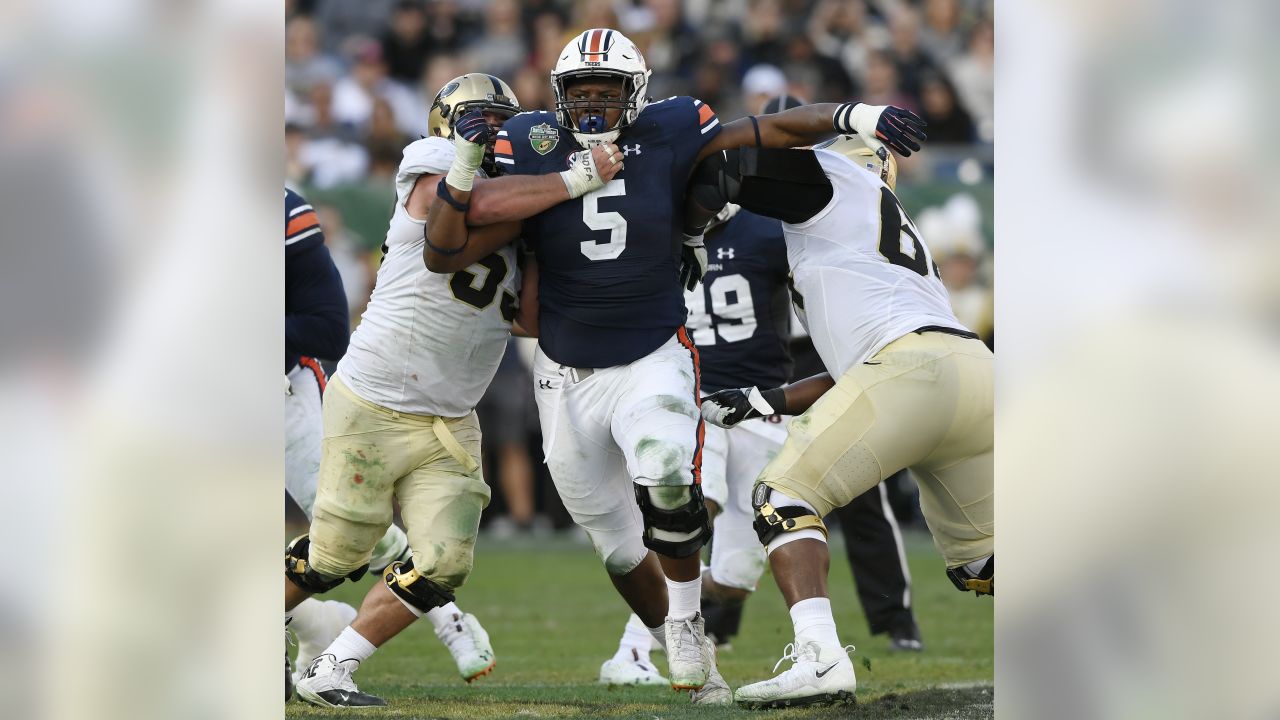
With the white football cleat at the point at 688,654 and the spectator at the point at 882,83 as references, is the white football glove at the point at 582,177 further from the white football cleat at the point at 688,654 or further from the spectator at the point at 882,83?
the spectator at the point at 882,83

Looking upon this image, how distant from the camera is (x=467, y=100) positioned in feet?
16.1

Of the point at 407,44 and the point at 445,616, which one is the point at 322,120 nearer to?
the point at 407,44

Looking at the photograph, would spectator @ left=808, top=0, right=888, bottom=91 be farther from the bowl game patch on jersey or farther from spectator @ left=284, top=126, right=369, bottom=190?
the bowl game patch on jersey

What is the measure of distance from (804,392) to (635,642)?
1456 millimetres

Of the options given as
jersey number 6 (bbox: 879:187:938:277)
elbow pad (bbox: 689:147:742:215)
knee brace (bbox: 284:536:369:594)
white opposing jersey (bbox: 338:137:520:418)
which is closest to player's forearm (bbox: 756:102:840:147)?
elbow pad (bbox: 689:147:742:215)

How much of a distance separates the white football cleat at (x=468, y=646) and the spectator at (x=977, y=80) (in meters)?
8.81

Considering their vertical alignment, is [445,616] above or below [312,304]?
below

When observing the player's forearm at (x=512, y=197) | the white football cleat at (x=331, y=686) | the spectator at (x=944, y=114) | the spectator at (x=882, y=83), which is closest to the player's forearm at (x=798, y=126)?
the player's forearm at (x=512, y=197)

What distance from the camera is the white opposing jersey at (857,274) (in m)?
4.52

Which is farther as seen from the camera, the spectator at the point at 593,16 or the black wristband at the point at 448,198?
the spectator at the point at 593,16

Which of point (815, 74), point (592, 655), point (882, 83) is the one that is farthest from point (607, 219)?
point (815, 74)
